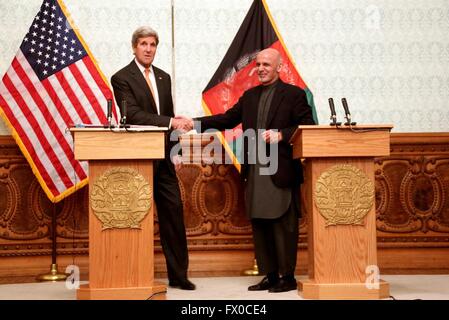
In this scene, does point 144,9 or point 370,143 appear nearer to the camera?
point 370,143

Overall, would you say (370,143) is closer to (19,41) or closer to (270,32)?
(270,32)

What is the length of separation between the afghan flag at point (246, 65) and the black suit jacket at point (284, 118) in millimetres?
769

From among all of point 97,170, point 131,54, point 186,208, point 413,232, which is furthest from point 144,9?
point 413,232

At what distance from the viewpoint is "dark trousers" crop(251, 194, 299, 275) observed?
4840mm

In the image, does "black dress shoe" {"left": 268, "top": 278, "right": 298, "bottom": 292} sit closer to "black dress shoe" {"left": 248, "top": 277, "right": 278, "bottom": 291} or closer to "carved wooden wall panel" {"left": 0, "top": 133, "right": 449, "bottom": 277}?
"black dress shoe" {"left": 248, "top": 277, "right": 278, "bottom": 291}

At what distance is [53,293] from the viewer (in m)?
4.92

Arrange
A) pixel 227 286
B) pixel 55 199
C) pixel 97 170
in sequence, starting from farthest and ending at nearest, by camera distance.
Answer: pixel 55 199
pixel 227 286
pixel 97 170

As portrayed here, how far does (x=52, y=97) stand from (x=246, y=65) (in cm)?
185

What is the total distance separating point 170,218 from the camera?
4988 mm

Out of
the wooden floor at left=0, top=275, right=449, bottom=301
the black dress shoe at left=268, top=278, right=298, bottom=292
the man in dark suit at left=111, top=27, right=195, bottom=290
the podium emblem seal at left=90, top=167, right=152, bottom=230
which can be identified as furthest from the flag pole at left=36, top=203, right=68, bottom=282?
the black dress shoe at left=268, top=278, right=298, bottom=292

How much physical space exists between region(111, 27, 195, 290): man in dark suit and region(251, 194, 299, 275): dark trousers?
2.00ft

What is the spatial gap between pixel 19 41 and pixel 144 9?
1.24 meters

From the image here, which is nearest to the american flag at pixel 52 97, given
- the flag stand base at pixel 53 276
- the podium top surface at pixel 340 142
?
the flag stand base at pixel 53 276

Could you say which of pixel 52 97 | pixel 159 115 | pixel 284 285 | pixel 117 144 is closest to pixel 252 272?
pixel 284 285
